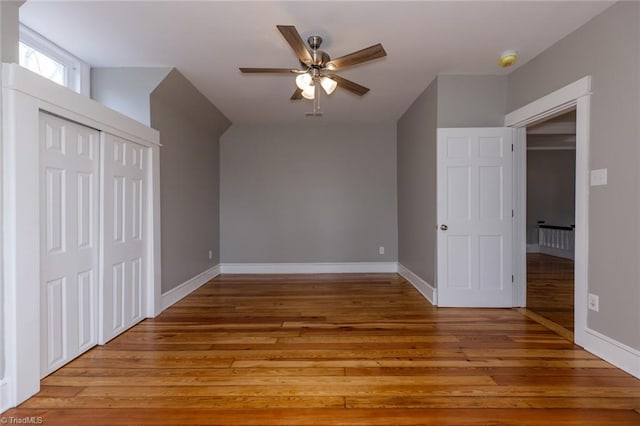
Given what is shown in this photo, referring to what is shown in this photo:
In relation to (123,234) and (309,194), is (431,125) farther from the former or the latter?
(123,234)

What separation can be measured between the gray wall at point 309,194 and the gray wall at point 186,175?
16.8 inches

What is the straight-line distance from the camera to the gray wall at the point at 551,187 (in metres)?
9.02

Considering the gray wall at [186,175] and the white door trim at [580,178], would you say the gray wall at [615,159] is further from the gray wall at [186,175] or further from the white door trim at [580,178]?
the gray wall at [186,175]

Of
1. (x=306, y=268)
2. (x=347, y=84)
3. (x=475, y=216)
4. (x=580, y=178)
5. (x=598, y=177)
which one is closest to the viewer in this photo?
(x=598, y=177)

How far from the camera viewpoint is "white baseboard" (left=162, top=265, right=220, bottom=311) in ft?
13.1

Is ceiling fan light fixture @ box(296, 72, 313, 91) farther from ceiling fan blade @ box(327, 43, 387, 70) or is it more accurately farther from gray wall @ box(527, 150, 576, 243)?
gray wall @ box(527, 150, 576, 243)

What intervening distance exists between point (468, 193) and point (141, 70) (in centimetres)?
378

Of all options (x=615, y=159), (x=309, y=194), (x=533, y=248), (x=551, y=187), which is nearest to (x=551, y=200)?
(x=551, y=187)

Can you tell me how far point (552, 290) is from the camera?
4.75 metres

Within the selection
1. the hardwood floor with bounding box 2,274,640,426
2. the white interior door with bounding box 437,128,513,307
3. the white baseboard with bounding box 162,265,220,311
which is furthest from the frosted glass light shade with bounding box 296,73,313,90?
the white baseboard with bounding box 162,265,220,311

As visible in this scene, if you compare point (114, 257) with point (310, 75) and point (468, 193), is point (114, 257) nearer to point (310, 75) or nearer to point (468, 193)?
point (310, 75)

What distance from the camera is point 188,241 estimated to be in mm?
4660

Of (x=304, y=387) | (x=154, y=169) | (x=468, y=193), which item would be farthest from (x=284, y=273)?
(x=304, y=387)

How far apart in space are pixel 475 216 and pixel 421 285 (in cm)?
127
